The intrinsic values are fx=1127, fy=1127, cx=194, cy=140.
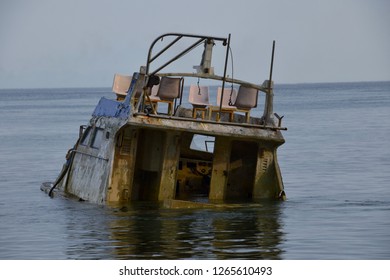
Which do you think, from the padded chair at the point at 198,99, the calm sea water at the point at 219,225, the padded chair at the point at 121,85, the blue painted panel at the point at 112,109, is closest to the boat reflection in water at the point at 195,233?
the calm sea water at the point at 219,225

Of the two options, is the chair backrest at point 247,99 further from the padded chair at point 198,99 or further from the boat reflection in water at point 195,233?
the boat reflection in water at point 195,233

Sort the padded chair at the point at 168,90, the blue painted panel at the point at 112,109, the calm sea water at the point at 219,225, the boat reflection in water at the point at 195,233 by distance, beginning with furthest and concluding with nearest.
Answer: the padded chair at the point at 168,90, the blue painted panel at the point at 112,109, the calm sea water at the point at 219,225, the boat reflection in water at the point at 195,233

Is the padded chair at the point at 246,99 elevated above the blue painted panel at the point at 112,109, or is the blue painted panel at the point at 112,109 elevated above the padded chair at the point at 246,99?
the padded chair at the point at 246,99

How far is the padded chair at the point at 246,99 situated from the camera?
78.9 ft

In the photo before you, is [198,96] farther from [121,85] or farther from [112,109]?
[121,85]

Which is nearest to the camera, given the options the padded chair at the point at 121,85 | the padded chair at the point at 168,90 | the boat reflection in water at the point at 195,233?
the boat reflection in water at the point at 195,233

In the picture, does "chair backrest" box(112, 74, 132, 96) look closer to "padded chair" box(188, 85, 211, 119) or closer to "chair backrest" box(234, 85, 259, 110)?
"padded chair" box(188, 85, 211, 119)

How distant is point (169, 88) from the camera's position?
23734mm

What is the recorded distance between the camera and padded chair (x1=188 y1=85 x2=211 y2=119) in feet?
78.4

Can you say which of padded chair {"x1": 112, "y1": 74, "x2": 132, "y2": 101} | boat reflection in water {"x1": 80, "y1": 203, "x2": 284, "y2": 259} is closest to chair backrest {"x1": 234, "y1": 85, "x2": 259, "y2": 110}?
boat reflection in water {"x1": 80, "y1": 203, "x2": 284, "y2": 259}

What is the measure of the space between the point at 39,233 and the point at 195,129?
12.2ft

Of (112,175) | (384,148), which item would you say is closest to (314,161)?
(384,148)

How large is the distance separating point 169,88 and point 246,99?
1695mm

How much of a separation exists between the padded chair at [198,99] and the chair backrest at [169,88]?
1.26 ft
